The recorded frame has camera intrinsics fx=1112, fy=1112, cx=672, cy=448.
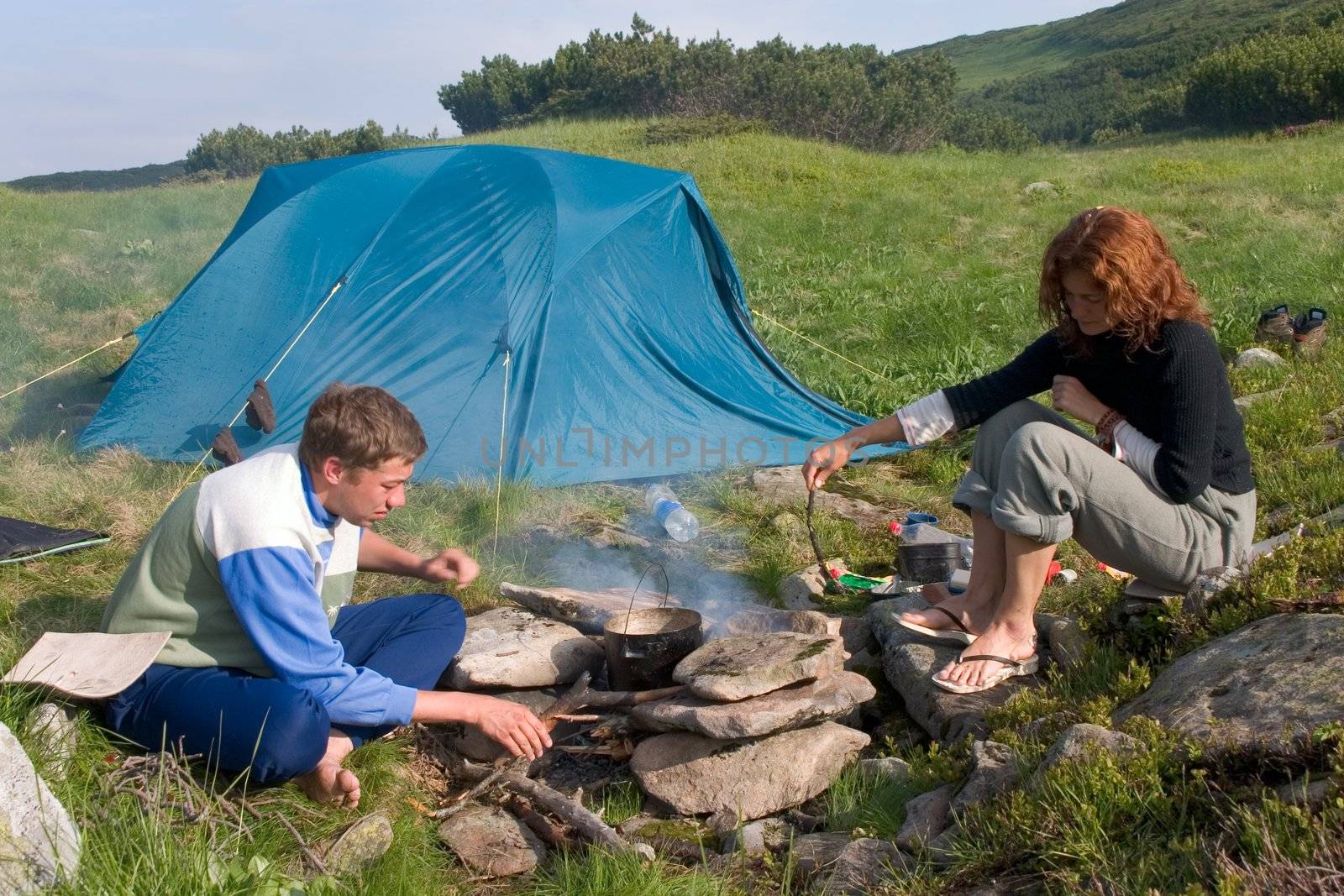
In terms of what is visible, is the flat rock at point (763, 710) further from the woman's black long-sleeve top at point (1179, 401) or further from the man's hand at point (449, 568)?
the woman's black long-sleeve top at point (1179, 401)

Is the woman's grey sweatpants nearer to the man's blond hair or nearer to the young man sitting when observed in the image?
the young man sitting

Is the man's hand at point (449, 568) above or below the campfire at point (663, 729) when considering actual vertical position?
above

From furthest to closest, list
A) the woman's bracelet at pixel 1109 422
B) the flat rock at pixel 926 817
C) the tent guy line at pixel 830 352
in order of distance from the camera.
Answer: the tent guy line at pixel 830 352 → the woman's bracelet at pixel 1109 422 → the flat rock at pixel 926 817

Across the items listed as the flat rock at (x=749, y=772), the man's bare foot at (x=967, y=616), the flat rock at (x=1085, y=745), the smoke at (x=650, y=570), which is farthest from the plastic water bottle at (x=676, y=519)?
the flat rock at (x=1085, y=745)

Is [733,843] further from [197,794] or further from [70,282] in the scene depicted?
[70,282]

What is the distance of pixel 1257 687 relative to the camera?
2242 millimetres

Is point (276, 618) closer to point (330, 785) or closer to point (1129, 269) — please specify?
point (330, 785)

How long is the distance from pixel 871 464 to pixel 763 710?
327 centimetres

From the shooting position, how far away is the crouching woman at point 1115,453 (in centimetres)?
283

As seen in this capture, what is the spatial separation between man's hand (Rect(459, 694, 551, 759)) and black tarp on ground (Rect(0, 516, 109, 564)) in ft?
8.42

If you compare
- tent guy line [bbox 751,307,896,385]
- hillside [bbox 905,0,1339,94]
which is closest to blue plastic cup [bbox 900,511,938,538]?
tent guy line [bbox 751,307,896,385]

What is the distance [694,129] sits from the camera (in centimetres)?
1725

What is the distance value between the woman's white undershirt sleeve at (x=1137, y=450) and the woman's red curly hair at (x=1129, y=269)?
0.21m

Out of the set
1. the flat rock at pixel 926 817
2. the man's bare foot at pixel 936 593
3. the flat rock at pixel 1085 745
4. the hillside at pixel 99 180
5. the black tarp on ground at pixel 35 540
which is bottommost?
the flat rock at pixel 926 817
